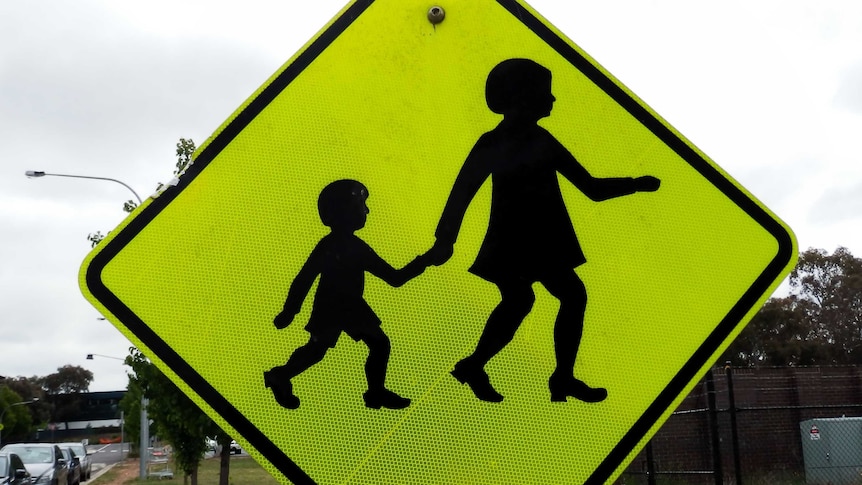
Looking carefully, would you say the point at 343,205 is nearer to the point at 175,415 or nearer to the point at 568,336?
the point at 568,336

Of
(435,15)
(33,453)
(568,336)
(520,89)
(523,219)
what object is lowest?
(33,453)

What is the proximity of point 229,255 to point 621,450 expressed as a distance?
936 millimetres

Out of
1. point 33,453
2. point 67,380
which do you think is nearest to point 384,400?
point 33,453

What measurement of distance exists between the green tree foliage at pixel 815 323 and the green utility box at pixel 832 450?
1005 inches

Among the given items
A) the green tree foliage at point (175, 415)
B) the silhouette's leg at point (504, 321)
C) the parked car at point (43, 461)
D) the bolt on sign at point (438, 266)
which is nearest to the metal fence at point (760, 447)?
the green tree foliage at point (175, 415)

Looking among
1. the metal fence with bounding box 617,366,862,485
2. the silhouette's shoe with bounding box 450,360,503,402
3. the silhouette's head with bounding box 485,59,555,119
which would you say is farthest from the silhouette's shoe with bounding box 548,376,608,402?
the metal fence with bounding box 617,366,862,485

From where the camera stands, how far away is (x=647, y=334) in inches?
74.8

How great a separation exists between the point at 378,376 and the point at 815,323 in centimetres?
4293

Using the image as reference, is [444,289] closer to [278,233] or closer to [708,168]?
[278,233]

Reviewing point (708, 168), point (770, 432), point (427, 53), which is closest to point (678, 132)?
point (708, 168)

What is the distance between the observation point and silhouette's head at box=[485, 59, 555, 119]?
2027mm

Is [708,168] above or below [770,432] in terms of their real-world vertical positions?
above

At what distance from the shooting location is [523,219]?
1.95 m

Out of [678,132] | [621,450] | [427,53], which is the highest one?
[427,53]
